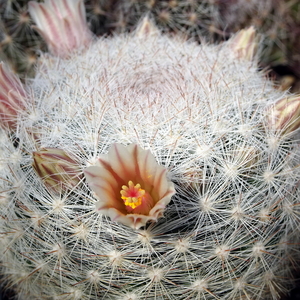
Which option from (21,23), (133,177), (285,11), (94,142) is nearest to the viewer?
(133,177)

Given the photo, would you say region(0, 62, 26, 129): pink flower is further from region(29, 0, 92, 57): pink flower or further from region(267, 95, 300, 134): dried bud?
region(267, 95, 300, 134): dried bud

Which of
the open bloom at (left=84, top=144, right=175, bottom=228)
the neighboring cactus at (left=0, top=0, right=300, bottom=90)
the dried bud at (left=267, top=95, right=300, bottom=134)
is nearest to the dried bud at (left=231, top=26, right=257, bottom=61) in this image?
the neighboring cactus at (left=0, top=0, right=300, bottom=90)

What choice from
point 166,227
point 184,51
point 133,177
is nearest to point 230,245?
point 166,227

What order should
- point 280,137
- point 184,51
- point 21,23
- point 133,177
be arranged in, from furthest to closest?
point 21,23 → point 184,51 → point 280,137 → point 133,177

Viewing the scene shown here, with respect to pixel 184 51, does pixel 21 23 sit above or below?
above

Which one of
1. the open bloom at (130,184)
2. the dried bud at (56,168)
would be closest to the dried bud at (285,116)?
the open bloom at (130,184)

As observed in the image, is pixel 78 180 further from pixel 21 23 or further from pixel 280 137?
pixel 21 23

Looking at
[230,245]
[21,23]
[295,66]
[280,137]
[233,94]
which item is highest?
[21,23]

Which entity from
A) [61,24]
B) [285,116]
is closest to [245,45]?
[285,116]
